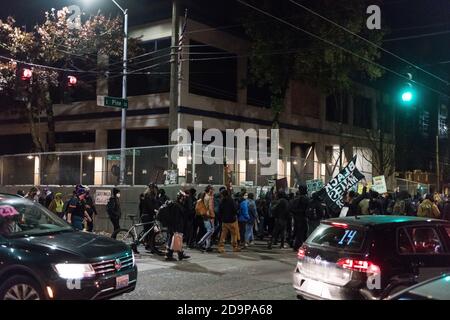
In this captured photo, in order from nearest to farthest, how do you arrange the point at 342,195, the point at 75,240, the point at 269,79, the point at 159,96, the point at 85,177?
1. the point at 75,240
2. the point at 342,195
3. the point at 85,177
4. the point at 159,96
5. the point at 269,79

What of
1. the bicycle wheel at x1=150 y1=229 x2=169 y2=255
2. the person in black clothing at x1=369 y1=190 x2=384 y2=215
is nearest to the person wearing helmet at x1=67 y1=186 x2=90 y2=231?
the bicycle wheel at x1=150 y1=229 x2=169 y2=255

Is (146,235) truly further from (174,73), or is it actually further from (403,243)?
(174,73)

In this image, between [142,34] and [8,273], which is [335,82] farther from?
[8,273]

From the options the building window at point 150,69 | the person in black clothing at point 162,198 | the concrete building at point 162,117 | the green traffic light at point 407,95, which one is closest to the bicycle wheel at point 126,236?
the person in black clothing at point 162,198

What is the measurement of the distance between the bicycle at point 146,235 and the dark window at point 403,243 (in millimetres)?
7960

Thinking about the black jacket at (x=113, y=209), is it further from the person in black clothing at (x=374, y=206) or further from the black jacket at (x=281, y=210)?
the person in black clothing at (x=374, y=206)

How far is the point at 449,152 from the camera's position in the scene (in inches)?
2279

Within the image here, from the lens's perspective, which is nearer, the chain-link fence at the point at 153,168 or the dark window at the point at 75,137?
the chain-link fence at the point at 153,168

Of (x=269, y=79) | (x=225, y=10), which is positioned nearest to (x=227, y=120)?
(x=269, y=79)

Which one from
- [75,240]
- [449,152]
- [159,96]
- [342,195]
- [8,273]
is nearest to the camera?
[8,273]

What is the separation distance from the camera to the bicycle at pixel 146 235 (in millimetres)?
13867

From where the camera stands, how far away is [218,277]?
35.4 feet

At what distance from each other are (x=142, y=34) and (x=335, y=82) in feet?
33.7

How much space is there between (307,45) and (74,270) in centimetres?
2124
